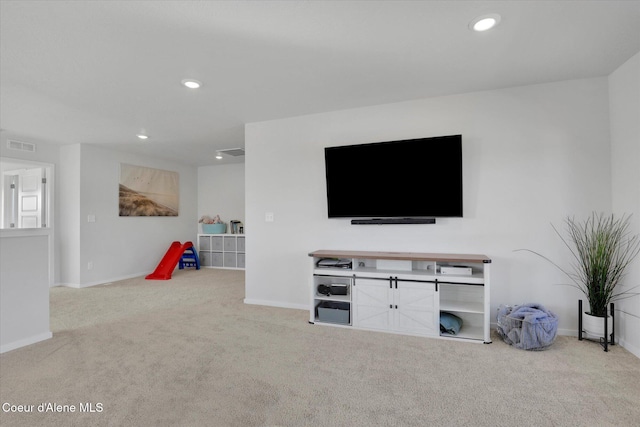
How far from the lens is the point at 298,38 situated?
2.15 m

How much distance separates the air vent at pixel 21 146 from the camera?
14.9ft

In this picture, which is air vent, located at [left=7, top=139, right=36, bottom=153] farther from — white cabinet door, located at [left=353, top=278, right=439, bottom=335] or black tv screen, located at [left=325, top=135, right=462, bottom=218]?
white cabinet door, located at [left=353, top=278, right=439, bottom=335]

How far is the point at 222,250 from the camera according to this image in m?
6.82

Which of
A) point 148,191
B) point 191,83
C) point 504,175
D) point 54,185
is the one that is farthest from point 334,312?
point 54,185

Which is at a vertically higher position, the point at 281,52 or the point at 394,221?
the point at 281,52

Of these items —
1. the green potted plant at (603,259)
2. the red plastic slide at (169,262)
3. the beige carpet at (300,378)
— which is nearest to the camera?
the beige carpet at (300,378)

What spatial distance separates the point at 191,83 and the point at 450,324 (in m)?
3.22

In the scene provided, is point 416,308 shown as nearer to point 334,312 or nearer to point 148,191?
point 334,312

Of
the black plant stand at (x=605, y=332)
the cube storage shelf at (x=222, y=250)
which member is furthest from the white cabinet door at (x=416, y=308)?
the cube storage shelf at (x=222, y=250)

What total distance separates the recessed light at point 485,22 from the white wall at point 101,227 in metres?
5.70

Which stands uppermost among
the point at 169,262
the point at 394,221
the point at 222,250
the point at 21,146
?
the point at 21,146

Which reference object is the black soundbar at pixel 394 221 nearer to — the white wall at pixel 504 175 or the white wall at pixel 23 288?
the white wall at pixel 504 175

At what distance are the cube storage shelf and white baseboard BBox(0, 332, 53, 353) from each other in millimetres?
3800

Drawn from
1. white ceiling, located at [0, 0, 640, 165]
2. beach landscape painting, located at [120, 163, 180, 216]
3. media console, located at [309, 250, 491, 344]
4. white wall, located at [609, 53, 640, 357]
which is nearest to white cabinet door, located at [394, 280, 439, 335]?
media console, located at [309, 250, 491, 344]
